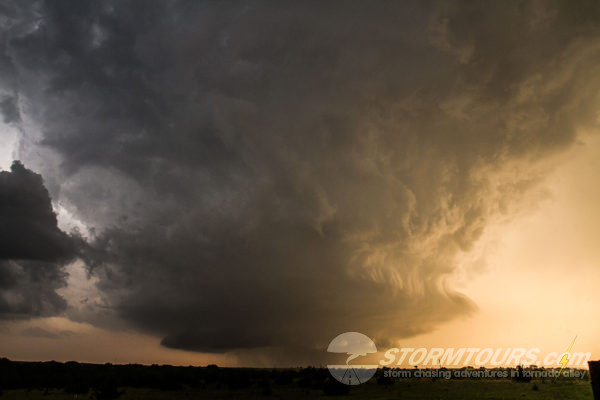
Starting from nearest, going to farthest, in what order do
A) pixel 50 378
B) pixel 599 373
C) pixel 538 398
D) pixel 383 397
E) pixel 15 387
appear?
pixel 599 373 → pixel 538 398 → pixel 383 397 → pixel 15 387 → pixel 50 378

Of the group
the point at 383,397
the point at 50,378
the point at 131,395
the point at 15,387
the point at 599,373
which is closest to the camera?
the point at 599,373

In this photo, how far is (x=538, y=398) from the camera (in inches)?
2375

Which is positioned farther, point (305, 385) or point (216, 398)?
point (305, 385)

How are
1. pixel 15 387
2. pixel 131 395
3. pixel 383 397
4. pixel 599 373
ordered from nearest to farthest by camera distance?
pixel 599 373 → pixel 383 397 → pixel 131 395 → pixel 15 387

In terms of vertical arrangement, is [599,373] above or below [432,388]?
above

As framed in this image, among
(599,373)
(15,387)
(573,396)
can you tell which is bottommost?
(15,387)

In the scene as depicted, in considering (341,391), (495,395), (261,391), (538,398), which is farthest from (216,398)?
(538,398)

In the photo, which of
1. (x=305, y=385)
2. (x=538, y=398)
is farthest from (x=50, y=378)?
(x=538, y=398)

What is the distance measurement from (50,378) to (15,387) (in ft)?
31.4

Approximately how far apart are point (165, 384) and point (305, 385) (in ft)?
102

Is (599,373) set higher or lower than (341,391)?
higher

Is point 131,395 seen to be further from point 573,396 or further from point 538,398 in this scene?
point 573,396

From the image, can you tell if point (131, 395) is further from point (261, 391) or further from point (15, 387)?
point (15, 387)

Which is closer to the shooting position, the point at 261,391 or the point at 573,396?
the point at 573,396
